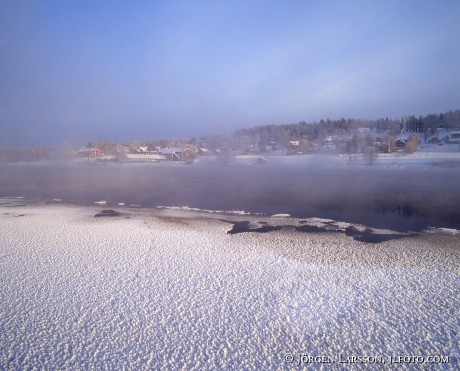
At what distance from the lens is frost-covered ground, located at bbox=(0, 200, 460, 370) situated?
11.9 feet

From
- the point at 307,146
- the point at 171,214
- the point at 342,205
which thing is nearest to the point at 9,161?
the point at 307,146

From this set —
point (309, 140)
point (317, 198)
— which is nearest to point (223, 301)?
point (317, 198)

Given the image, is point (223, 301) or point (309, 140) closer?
point (223, 301)

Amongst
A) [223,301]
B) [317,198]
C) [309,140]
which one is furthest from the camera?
[309,140]

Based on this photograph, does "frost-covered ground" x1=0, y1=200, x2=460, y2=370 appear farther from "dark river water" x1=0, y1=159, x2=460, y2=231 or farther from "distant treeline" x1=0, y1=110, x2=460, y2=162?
"distant treeline" x1=0, y1=110, x2=460, y2=162

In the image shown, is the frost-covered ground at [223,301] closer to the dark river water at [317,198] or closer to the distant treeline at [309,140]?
the dark river water at [317,198]

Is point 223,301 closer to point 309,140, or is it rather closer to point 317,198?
point 317,198

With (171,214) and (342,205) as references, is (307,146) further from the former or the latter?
(171,214)

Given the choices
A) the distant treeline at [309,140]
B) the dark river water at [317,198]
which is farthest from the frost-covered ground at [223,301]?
the distant treeline at [309,140]

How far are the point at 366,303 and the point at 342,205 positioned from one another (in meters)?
8.14

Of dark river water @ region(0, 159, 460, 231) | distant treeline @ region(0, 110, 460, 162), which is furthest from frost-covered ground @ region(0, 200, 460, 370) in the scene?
distant treeline @ region(0, 110, 460, 162)

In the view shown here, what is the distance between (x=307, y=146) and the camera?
43.4 metres

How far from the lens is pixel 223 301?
4.71 meters

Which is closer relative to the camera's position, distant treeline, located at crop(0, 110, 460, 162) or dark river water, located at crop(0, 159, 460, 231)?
dark river water, located at crop(0, 159, 460, 231)
